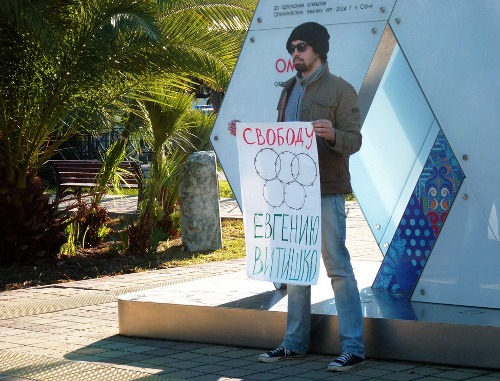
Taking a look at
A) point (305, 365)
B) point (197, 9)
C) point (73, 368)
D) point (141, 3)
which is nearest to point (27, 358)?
point (73, 368)

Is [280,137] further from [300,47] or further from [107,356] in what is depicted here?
[107,356]

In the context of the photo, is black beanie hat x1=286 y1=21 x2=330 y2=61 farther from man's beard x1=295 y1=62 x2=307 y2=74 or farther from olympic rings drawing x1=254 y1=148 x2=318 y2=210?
olympic rings drawing x1=254 y1=148 x2=318 y2=210

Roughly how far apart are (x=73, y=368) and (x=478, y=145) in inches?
114

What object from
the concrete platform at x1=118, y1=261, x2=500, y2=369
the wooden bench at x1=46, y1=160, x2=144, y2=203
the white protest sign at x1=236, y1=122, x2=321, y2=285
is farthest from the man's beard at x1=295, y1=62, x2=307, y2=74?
the wooden bench at x1=46, y1=160, x2=144, y2=203

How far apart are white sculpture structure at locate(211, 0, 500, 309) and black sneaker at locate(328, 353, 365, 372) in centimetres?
100

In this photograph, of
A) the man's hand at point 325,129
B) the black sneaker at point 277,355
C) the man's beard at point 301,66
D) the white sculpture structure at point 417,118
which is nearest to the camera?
the man's hand at point 325,129

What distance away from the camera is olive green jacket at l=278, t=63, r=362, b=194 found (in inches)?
201

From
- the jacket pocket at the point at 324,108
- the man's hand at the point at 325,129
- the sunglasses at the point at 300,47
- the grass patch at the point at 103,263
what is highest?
the sunglasses at the point at 300,47

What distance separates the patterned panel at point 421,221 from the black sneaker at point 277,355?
56.2 inches

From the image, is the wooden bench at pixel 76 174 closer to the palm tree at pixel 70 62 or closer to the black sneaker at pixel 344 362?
the palm tree at pixel 70 62

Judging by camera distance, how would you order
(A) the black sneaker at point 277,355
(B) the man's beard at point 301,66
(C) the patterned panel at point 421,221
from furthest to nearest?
(C) the patterned panel at point 421,221, (A) the black sneaker at point 277,355, (B) the man's beard at point 301,66

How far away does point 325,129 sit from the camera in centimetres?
493

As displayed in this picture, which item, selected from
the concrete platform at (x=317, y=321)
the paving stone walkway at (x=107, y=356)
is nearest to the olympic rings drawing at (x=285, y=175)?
the concrete platform at (x=317, y=321)

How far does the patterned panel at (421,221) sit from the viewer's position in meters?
6.32
